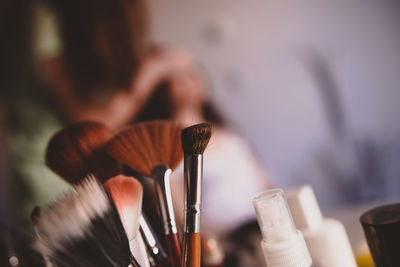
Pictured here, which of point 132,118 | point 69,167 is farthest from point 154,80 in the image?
point 69,167

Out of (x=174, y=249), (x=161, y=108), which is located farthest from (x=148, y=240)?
(x=161, y=108)

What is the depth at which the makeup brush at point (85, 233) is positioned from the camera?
0.30 meters

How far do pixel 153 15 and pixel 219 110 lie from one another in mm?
197

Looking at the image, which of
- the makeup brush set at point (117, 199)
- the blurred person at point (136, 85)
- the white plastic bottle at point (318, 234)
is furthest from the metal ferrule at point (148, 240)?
the blurred person at point (136, 85)

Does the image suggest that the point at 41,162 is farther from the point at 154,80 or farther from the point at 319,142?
the point at 319,142

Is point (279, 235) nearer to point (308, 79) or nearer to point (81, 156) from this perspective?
point (81, 156)

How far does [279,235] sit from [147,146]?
138 millimetres

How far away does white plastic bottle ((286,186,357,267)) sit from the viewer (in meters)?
0.37

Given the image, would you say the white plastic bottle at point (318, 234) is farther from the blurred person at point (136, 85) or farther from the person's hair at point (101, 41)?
the person's hair at point (101, 41)

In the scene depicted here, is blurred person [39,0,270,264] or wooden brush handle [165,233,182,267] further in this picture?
blurred person [39,0,270,264]

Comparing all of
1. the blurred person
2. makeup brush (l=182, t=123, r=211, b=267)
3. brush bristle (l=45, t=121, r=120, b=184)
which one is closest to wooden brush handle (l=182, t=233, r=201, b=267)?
makeup brush (l=182, t=123, r=211, b=267)

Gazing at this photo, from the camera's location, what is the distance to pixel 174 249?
13.1 inches

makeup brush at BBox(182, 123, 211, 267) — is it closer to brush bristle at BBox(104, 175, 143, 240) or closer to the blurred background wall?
brush bristle at BBox(104, 175, 143, 240)

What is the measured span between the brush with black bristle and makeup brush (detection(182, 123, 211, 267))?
0.05 meters
